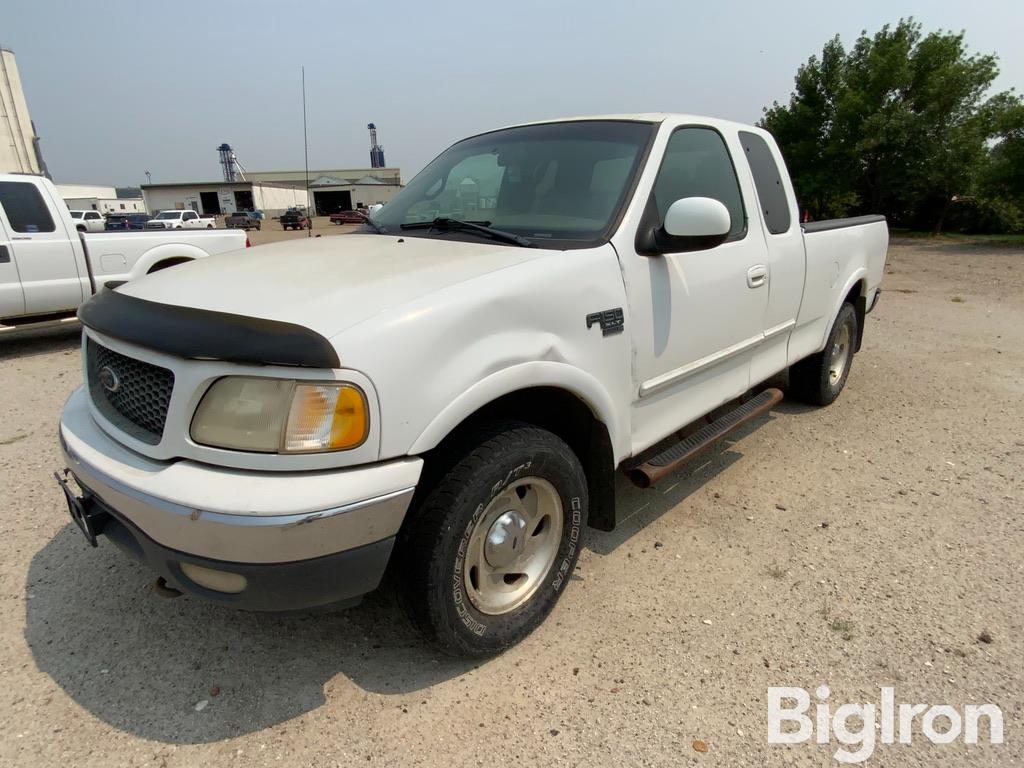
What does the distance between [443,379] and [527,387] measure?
0.40 meters

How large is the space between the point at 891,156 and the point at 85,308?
25.8 m

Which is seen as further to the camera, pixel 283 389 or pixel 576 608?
pixel 576 608

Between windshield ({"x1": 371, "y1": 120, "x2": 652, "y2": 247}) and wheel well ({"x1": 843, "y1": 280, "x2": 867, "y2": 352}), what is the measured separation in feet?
8.81

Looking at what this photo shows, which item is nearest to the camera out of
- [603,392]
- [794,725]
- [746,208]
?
[794,725]

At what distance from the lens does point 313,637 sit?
244cm

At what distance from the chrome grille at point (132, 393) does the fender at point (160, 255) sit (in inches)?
226

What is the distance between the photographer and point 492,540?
7.30 feet

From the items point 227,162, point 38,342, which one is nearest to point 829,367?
point 38,342

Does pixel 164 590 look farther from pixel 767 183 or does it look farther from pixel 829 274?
pixel 829 274

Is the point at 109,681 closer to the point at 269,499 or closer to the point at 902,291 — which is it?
the point at 269,499

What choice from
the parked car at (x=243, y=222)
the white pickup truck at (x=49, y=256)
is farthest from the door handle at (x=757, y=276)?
the parked car at (x=243, y=222)

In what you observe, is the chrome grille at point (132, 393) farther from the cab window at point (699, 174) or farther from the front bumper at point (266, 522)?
the cab window at point (699, 174)

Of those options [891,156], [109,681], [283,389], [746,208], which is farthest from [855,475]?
[891,156]

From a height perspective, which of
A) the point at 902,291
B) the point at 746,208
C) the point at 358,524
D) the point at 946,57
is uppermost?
the point at 946,57
